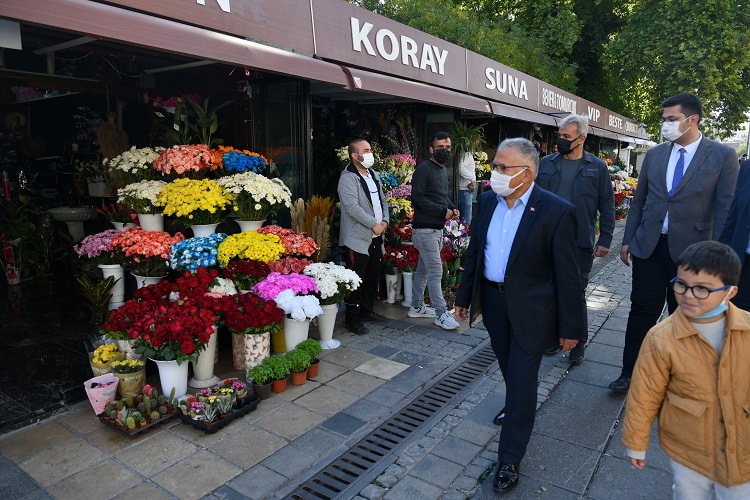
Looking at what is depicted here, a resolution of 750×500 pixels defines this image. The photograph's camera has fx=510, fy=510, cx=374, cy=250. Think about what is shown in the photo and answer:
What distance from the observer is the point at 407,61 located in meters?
6.70

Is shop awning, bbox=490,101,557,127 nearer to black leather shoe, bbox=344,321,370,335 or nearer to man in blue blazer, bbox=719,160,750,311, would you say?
black leather shoe, bbox=344,321,370,335

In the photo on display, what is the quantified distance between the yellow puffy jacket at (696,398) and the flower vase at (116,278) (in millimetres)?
4530

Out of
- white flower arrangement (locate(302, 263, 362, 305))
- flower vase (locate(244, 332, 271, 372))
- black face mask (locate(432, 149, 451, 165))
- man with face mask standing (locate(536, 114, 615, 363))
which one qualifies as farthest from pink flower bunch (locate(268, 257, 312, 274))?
man with face mask standing (locate(536, 114, 615, 363))

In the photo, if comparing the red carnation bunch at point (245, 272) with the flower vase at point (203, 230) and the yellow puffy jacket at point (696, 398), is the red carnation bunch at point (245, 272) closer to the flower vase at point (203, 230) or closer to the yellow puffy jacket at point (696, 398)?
the flower vase at point (203, 230)

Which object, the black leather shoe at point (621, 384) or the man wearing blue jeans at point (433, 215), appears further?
the man wearing blue jeans at point (433, 215)

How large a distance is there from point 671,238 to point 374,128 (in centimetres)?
544

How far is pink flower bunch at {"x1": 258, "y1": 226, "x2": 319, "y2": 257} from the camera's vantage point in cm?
486

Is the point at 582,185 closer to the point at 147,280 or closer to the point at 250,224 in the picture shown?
the point at 250,224

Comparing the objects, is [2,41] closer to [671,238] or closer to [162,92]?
[162,92]

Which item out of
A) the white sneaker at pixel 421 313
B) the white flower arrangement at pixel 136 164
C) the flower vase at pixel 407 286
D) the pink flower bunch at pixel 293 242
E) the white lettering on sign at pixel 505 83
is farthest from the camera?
the white lettering on sign at pixel 505 83

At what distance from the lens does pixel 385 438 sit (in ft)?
11.3

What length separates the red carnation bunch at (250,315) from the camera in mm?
4102

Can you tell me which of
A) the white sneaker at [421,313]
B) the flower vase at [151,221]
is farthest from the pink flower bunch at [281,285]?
the white sneaker at [421,313]

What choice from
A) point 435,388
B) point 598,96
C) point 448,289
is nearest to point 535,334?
point 435,388
